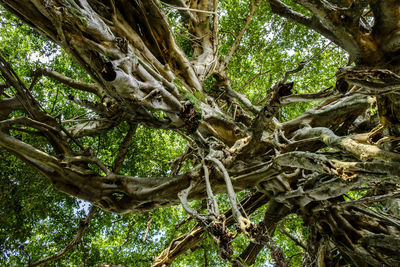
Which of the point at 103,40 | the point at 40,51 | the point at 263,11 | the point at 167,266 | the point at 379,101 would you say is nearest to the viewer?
the point at 379,101

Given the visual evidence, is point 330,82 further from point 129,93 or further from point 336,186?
point 129,93

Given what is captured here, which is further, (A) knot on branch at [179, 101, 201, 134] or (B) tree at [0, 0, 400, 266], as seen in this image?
(A) knot on branch at [179, 101, 201, 134]

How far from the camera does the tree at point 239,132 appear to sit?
2312 mm

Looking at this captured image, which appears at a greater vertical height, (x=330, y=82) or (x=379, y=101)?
(x=330, y=82)

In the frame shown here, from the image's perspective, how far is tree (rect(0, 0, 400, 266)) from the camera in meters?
2.31

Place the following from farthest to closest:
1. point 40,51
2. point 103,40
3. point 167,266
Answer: point 40,51, point 167,266, point 103,40

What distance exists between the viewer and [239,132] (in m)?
4.66

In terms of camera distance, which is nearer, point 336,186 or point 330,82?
point 336,186

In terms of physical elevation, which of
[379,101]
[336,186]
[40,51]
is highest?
[40,51]

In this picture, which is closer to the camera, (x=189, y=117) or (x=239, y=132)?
(x=189, y=117)

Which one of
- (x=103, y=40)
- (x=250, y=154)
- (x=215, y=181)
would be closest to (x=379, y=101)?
(x=250, y=154)

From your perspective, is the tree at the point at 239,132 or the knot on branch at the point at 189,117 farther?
the knot on branch at the point at 189,117

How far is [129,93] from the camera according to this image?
3232 mm

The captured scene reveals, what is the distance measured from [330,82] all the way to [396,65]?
6.31 meters
